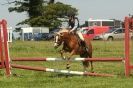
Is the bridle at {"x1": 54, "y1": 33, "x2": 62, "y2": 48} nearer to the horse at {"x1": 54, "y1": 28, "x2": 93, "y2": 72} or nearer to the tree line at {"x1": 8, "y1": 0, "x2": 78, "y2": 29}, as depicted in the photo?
the horse at {"x1": 54, "y1": 28, "x2": 93, "y2": 72}

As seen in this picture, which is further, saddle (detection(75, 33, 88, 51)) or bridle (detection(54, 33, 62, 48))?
saddle (detection(75, 33, 88, 51))

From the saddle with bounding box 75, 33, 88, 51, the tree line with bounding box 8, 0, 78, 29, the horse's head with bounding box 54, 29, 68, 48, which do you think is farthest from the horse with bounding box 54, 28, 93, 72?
the tree line with bounding box 8, 0, 78, 29

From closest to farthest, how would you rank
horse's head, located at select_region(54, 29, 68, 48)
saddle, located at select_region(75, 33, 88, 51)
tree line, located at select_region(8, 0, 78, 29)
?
horse's head, located at select_region(54, 29, 68, 48) < saddle, located at select_region(75, 33, 88, 51) < tree line, located at select_region(8, 0, 78, 29)

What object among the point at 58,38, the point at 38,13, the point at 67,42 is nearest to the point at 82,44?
the point at 67,42

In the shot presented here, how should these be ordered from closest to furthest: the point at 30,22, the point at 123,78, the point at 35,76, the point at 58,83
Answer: the point at 58,83, the point at 123,78, the point at 35,76, the point at 30,22

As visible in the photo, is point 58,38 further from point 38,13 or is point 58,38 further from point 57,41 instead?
point 38,13

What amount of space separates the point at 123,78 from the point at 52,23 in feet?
254

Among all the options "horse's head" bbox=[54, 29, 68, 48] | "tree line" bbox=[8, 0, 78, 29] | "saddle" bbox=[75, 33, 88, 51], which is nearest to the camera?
"horse's head" bbox=[54, 29, 68, 48]

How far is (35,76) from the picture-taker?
1797cm

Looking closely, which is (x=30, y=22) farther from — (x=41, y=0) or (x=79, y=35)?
(x=79, y=35)

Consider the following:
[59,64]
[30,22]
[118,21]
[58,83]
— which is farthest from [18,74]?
[30,22]

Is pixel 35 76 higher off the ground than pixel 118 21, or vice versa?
pixel 35 76

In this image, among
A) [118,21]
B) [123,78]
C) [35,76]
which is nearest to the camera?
[123,78]

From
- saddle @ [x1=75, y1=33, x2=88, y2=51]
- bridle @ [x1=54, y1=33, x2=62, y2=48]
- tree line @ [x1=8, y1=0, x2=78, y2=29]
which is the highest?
bridle @ [x1=54, y1=33, x2=62, y2=48]
